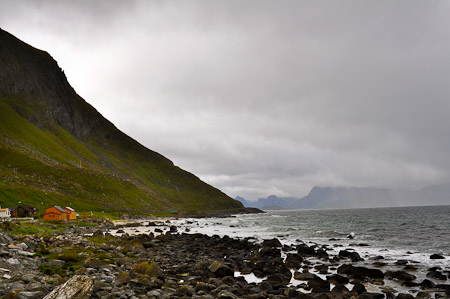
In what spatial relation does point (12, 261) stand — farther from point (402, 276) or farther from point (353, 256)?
point (353, 256)

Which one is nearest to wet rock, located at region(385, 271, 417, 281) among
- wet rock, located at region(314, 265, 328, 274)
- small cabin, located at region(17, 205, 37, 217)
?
wet rock, located at region(314, 265, 328, 274)

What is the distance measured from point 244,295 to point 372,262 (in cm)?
2228

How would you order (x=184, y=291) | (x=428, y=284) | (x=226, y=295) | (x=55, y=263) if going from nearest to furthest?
(x=226, y=295) → (x=184, y=291) → (x=55, y=263) → (x=428, y=284)

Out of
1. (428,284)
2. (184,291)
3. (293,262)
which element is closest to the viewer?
(184,291)

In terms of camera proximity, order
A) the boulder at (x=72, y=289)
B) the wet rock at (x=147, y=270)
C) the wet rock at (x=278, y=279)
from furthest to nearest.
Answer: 1. the wet rock at (x=278, y=279)
2. the wet rock at (x=147, y=270)
3. the boulder at (x=72, y=289)

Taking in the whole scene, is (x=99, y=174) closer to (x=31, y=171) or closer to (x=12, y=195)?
(x=31, y=171)

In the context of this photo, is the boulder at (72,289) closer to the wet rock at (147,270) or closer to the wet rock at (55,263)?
the wet rock at (147,270)

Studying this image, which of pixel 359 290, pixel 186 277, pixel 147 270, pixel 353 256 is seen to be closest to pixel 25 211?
pixel 147 270

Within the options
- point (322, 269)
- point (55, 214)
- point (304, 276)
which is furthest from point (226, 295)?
point (55, 214)

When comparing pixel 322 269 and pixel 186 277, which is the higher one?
pixel 186 277

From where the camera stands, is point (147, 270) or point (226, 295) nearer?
point (226, 295)

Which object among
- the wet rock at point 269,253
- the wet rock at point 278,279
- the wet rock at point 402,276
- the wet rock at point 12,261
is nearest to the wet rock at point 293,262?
the wet rock at point 269,253

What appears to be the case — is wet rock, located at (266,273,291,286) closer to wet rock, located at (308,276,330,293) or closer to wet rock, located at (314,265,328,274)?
wet rock, located at (308,276,330,293)

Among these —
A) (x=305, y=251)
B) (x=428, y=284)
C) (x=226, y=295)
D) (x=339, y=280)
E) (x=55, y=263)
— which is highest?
(x=55, y=263)
